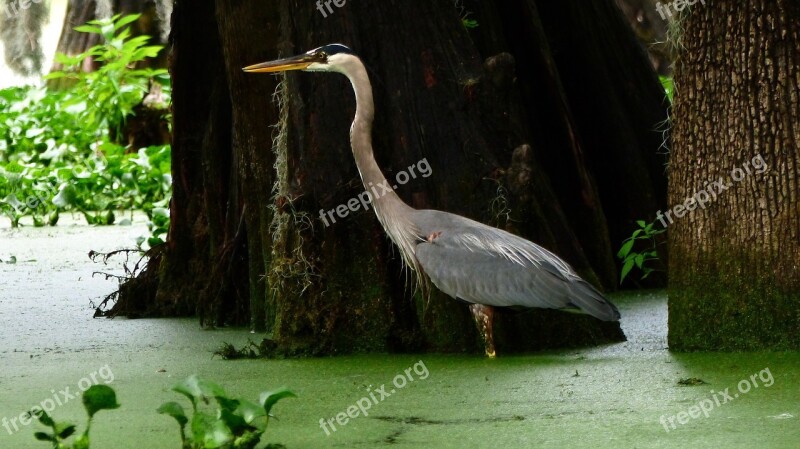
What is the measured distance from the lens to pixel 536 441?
11.0ft

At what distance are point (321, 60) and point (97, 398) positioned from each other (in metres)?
1.98

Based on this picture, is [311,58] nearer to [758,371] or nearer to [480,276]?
[480,276]

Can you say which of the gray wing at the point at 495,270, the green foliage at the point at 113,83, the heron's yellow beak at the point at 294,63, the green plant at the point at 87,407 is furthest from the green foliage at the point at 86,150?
the green plant at the point at 87,407

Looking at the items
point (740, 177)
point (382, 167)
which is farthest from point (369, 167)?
point (740, 177)

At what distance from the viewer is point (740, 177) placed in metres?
4.53

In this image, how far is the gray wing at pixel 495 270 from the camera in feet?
15.1

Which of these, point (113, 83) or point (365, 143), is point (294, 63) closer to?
point (365, 143)

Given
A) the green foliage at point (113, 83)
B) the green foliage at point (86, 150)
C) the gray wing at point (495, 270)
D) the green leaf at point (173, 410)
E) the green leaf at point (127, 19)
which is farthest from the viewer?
the green foliage at point (113, 83)

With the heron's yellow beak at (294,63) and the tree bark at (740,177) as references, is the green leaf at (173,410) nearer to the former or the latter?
the heron's yellow beak at (294,63)

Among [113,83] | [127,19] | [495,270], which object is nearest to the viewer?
[495,270]

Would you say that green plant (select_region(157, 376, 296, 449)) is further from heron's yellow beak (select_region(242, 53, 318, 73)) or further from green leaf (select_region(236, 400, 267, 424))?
heron's yellow beak (select_region(242, 53, 318, 73))

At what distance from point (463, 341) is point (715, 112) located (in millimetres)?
1276

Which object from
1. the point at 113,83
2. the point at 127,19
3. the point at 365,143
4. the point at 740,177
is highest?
the point at 127,19

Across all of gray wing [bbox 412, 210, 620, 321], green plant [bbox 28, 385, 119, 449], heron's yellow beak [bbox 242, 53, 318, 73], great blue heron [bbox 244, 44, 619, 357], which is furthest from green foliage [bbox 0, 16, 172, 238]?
green plant [bbox 28, 385, 119, 449]
